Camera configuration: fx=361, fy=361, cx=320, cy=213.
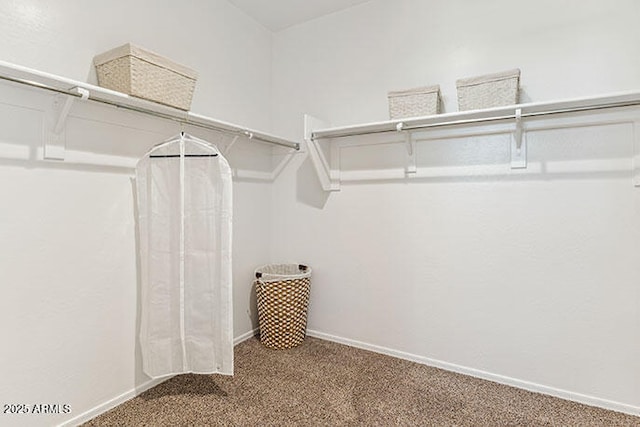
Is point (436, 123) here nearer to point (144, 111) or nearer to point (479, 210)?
point (479, 210)

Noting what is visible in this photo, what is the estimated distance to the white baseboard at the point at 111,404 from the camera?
64.5 inches

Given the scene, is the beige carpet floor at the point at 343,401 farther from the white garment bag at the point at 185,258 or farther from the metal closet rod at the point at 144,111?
the metal closet rod at the point at 144,111

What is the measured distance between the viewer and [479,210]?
2.09 meters

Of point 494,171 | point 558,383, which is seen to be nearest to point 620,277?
point 558,383

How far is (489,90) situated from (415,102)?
15.3 inches

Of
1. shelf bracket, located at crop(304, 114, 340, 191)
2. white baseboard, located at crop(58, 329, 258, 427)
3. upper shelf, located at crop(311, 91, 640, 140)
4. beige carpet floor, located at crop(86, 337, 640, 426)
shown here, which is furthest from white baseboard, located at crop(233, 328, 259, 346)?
upper shelf, located at crop(311, 91, 640, 140)

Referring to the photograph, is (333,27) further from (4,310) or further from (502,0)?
(4,310)

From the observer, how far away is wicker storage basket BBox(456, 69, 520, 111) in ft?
5.95

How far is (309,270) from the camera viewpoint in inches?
103

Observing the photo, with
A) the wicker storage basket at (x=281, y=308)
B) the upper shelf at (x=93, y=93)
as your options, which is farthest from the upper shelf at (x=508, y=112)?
the wicker storage basket at (x=281, y=308)

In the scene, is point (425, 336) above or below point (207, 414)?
above

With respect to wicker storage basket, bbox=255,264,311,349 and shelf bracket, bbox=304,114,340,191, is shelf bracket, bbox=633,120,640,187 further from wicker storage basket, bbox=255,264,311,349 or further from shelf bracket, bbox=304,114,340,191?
wicker storage basket, bbox=255,264,311,349

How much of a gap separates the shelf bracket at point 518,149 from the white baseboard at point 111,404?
228 cm

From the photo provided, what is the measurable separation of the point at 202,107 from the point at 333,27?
111 centimetres
